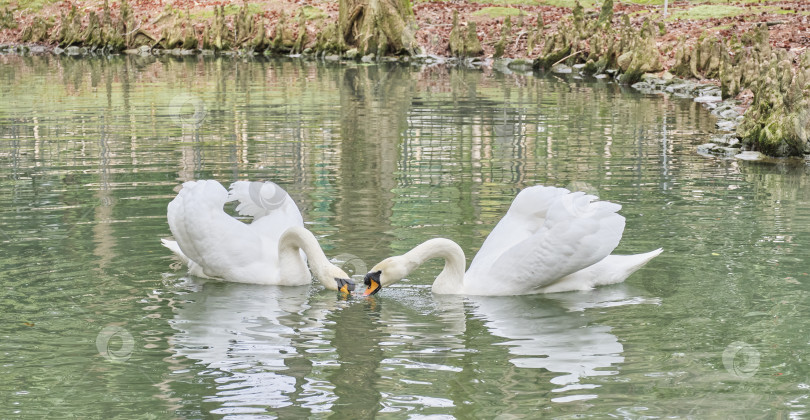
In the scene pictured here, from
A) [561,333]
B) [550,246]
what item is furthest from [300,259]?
[561,333]

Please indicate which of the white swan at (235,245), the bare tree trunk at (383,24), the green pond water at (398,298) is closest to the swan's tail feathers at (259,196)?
the white swan at (235,245)

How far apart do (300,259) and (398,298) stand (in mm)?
996

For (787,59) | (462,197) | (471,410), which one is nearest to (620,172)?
(462,197)

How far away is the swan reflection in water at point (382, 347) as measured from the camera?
7.46 meters

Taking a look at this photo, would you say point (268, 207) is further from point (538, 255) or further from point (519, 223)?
point (538, 255)

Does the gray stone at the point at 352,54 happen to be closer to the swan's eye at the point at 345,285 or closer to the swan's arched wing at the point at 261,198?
the swan's arched wing at the point at 261,198

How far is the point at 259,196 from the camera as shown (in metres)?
10.9

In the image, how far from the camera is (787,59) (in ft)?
63.1

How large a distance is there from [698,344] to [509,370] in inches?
60.8

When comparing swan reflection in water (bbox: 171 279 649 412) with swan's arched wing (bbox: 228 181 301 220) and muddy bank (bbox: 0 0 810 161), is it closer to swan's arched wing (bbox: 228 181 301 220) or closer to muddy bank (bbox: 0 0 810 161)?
swan's arched wing (bbox: 228 181 301 220)

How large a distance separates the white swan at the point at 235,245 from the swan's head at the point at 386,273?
0.24m

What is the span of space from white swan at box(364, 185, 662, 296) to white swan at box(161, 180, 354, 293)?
0.68 meters

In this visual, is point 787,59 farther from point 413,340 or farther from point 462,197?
point 413,340

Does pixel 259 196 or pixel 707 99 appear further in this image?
pixel 707 99
